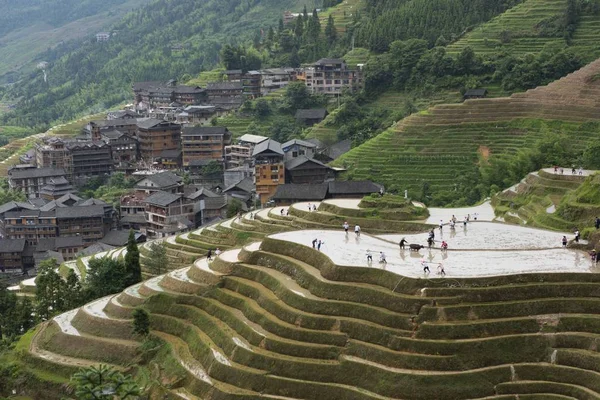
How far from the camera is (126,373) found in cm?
3158

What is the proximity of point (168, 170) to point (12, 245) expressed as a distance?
60.8ft

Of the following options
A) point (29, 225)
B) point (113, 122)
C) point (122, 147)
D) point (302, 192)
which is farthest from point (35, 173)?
point (302, 192)

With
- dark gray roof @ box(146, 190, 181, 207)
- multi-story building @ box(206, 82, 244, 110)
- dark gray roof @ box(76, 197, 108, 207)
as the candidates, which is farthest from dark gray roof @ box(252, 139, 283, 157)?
multi-story building @ box(206, 82, 244, 110)

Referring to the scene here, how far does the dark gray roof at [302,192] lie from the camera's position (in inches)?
2176

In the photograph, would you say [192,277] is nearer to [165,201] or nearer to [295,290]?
[295,290]

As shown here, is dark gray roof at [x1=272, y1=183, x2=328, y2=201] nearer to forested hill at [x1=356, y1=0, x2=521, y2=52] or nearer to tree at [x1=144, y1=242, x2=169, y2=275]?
tree at [x1=144, y1=242, x2=169, y2=275]

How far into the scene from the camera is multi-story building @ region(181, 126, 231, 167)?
77312 mm

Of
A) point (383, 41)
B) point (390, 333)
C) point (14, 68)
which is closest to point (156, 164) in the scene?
point (383, 41)

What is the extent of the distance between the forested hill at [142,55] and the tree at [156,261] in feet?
216

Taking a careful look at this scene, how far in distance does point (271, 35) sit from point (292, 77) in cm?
1549

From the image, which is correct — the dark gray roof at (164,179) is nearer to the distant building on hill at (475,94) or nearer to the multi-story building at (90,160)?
the multi-story building at (90,160)

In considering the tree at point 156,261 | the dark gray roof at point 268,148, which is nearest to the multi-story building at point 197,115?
the dark gray roof at point 268,148

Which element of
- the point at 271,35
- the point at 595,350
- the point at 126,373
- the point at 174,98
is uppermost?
the point at 271,35

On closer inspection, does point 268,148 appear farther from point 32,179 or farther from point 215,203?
Result: point 32,179
